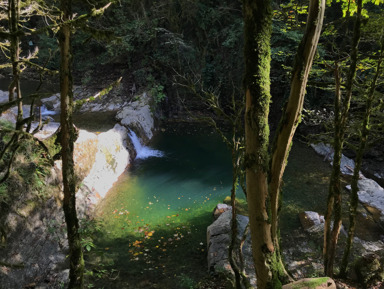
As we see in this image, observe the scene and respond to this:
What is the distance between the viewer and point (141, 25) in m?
16.6

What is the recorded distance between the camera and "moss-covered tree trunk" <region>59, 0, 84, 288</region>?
3125mm

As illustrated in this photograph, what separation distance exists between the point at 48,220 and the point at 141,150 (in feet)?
21.4

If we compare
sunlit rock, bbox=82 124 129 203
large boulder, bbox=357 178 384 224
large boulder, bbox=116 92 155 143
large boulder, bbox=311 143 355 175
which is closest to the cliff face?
sunlit rock, bbox=82 124 129 203

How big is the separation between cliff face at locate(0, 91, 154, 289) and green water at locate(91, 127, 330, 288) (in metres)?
0.75

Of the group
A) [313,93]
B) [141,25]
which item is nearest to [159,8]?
[141,25]

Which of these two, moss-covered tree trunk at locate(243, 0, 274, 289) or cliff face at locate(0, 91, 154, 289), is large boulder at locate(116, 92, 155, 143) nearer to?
cliff face at locate(0, 91, 154, 289)

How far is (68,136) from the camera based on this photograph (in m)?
3.26

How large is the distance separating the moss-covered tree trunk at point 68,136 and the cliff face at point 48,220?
0.79 meters

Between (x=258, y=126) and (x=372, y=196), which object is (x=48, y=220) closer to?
(x=258, y=126)

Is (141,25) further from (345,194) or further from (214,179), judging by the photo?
(345,194)

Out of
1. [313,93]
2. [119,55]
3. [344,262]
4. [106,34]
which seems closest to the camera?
[106,34]

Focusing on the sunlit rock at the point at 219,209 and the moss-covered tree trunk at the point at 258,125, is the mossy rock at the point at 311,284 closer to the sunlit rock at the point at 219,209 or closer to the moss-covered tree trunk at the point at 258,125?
the moss-covered tree trunk at the point at 258,125

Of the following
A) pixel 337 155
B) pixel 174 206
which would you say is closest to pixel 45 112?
pixel 174 206

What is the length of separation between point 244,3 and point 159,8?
16.6 metres
